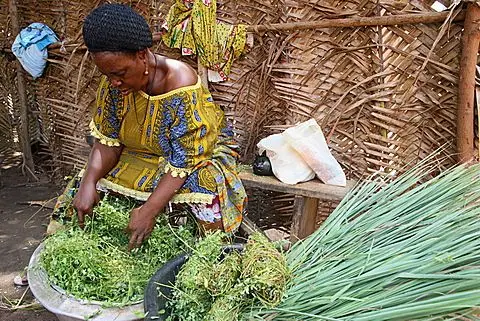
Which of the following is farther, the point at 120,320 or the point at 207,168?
the point at 207,168

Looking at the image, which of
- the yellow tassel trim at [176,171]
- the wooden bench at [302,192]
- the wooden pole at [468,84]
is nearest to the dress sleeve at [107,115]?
the yellow tassel trim at [176,171]

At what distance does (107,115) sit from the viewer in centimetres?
234

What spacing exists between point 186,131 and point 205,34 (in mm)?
992

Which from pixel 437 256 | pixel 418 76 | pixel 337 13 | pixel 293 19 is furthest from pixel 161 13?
pixel 437 256

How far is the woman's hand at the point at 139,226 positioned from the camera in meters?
2.03

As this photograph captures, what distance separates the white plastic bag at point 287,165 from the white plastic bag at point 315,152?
3 cm

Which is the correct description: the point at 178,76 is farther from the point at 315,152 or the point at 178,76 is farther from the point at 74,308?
the point at 74,308

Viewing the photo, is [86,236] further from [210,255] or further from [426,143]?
[426,143]

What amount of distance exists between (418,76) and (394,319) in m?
1.56

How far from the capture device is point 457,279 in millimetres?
1359

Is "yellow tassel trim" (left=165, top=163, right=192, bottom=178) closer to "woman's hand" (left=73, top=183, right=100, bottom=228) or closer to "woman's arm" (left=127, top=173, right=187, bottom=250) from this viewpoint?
"woman's arm" (left=127, top=173, right=187, bottom=250)

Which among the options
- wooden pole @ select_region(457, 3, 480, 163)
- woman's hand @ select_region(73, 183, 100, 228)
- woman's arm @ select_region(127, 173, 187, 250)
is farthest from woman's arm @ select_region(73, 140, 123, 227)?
wooden pole @ select_region(457, 3, 480, 163)

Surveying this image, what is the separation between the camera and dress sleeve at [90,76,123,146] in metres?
2.31

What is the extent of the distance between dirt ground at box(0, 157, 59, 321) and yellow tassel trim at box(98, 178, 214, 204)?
628 millimetres
